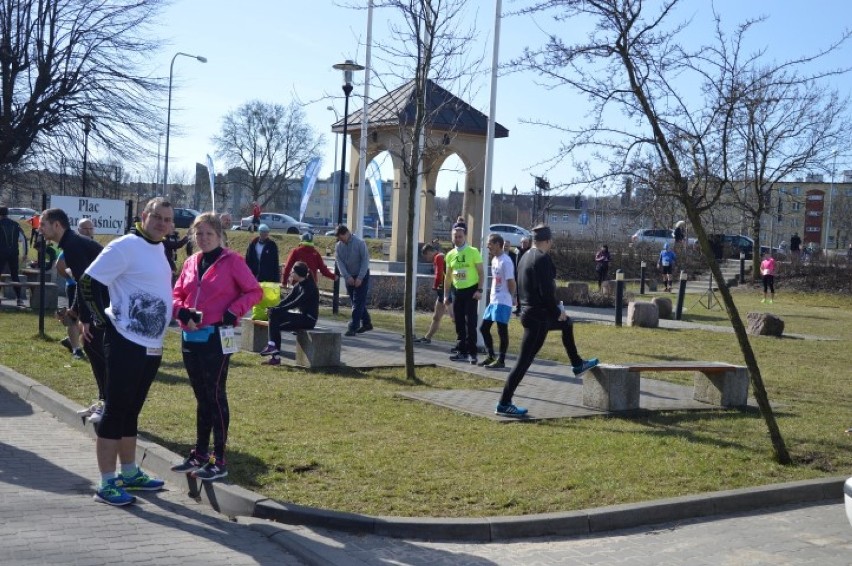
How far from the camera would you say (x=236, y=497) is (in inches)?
257

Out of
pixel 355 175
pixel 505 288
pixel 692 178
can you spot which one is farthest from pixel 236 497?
pixel 355 175

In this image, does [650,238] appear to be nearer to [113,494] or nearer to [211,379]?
[211,379]

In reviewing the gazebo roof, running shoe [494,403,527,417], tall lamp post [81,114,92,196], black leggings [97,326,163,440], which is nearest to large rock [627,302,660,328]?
the gazebo roof

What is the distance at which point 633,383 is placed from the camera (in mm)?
10336

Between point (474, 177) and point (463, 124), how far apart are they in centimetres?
295

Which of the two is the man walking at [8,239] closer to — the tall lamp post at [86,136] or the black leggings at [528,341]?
the tall lamp post at [86,136]

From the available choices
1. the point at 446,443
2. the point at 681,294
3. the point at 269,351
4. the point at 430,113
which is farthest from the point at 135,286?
the point at 681,294

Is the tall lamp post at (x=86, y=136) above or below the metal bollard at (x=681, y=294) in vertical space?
above

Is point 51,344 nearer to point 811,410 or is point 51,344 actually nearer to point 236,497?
point 236,497

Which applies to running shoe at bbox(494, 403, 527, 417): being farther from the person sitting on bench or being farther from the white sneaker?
the person sitting on bench

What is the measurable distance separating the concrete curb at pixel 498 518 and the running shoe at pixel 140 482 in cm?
22

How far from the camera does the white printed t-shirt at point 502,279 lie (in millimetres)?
12867

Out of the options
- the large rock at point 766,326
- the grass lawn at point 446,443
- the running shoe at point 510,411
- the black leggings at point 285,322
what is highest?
the black leggings at point 285,322

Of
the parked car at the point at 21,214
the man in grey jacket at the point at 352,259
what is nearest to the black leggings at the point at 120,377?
the man in grey jacket at the point at 352,259
